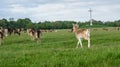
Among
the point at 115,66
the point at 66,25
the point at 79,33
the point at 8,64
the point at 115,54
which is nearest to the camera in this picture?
the point at 115,66

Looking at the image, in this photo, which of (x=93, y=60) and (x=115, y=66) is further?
(x=93, y=60)

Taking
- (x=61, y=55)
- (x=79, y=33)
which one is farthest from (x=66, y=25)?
(x=61, y=55)

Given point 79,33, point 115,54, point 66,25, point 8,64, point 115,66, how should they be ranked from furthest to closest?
point 66,25 < point 79,33 < point 115,54 < point 8,64 < point 115,66

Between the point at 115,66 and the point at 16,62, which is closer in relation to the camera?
the point at 115,66

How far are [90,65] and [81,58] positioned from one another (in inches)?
44.4

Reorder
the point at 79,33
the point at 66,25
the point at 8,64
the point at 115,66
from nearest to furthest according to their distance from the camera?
the point at 115,66 → the point at 8,64 → the point at 79,33 → the point at 66,25

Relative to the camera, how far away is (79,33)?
30.4 metres

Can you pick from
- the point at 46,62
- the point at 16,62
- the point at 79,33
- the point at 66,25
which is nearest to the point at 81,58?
the point at 46,62

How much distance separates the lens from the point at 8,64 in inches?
671

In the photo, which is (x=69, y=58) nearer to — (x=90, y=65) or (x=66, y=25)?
(x=90, y=65)

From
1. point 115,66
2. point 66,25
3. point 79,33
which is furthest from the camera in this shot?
point 66,25

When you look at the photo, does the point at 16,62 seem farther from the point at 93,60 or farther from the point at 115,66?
the point at 115,66

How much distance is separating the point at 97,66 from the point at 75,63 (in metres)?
1.15

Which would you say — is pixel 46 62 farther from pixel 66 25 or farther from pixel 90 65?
pixel 66 25
